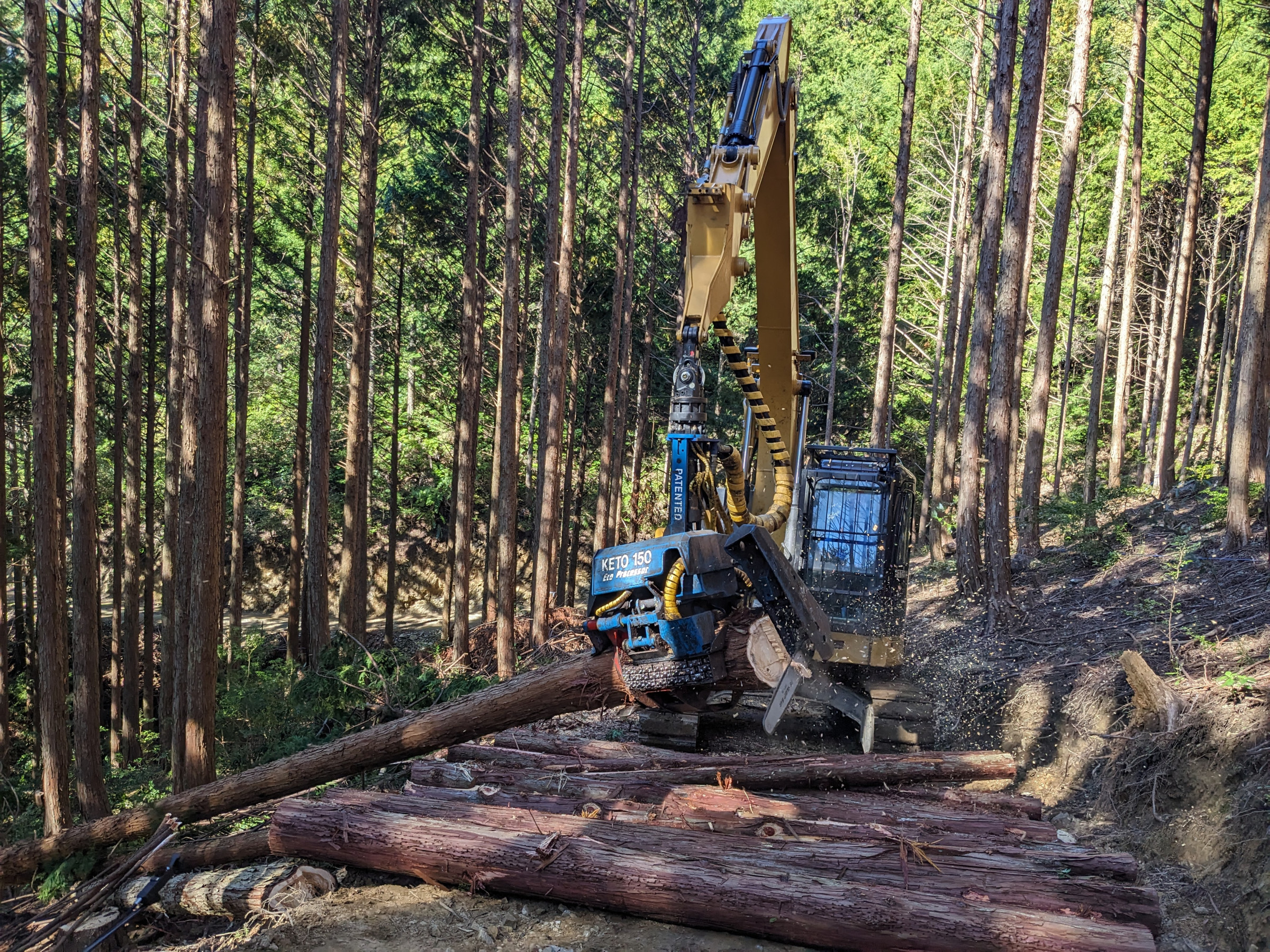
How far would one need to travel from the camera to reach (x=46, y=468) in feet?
36.0

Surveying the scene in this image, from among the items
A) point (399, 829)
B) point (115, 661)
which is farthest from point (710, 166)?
point (115, 661)

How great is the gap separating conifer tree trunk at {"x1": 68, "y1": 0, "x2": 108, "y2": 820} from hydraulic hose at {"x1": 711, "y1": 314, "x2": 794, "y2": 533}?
29.4 feet

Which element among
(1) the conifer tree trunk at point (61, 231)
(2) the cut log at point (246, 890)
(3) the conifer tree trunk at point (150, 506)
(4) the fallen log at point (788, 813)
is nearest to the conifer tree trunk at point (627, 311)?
(3) the conifer tree trunk at point (150, 506)

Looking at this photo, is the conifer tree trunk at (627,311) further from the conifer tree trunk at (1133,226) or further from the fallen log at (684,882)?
the fallen log at (684,882)

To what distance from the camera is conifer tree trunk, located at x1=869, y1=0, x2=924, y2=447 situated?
69.3 ft

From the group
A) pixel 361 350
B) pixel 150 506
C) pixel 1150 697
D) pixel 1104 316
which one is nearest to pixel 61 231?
pixel 361 350

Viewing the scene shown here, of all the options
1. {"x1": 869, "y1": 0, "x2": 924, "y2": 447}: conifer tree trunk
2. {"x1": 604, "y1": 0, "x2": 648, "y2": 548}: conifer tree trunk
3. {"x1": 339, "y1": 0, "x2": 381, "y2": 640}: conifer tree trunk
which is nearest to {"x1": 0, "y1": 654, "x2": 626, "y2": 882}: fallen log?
{"x1": 339, "y1": 0, "x2": 381, "y2": 640}: conifer tree trunk

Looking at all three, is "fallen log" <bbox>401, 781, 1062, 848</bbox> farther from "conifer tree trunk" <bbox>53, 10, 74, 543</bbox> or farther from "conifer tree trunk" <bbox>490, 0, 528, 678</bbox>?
"conifer tree trunk" <bbox>53, 10, 74, 543</bbox>

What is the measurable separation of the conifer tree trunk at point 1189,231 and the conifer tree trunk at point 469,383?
1347cm

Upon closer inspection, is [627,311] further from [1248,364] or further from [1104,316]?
[1248,364]

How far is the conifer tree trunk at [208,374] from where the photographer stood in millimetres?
8086

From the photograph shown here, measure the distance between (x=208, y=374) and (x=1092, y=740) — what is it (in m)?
8.77

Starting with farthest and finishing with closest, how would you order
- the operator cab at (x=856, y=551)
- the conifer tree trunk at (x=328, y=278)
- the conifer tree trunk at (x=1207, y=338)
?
the conifer tree trunk at (x=1207, y=338)
the conifer tree trunk at (x=328, y=278)
the operator cab at (x=856, y=551)

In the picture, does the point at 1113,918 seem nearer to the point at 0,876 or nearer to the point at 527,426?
the point at 0,876
